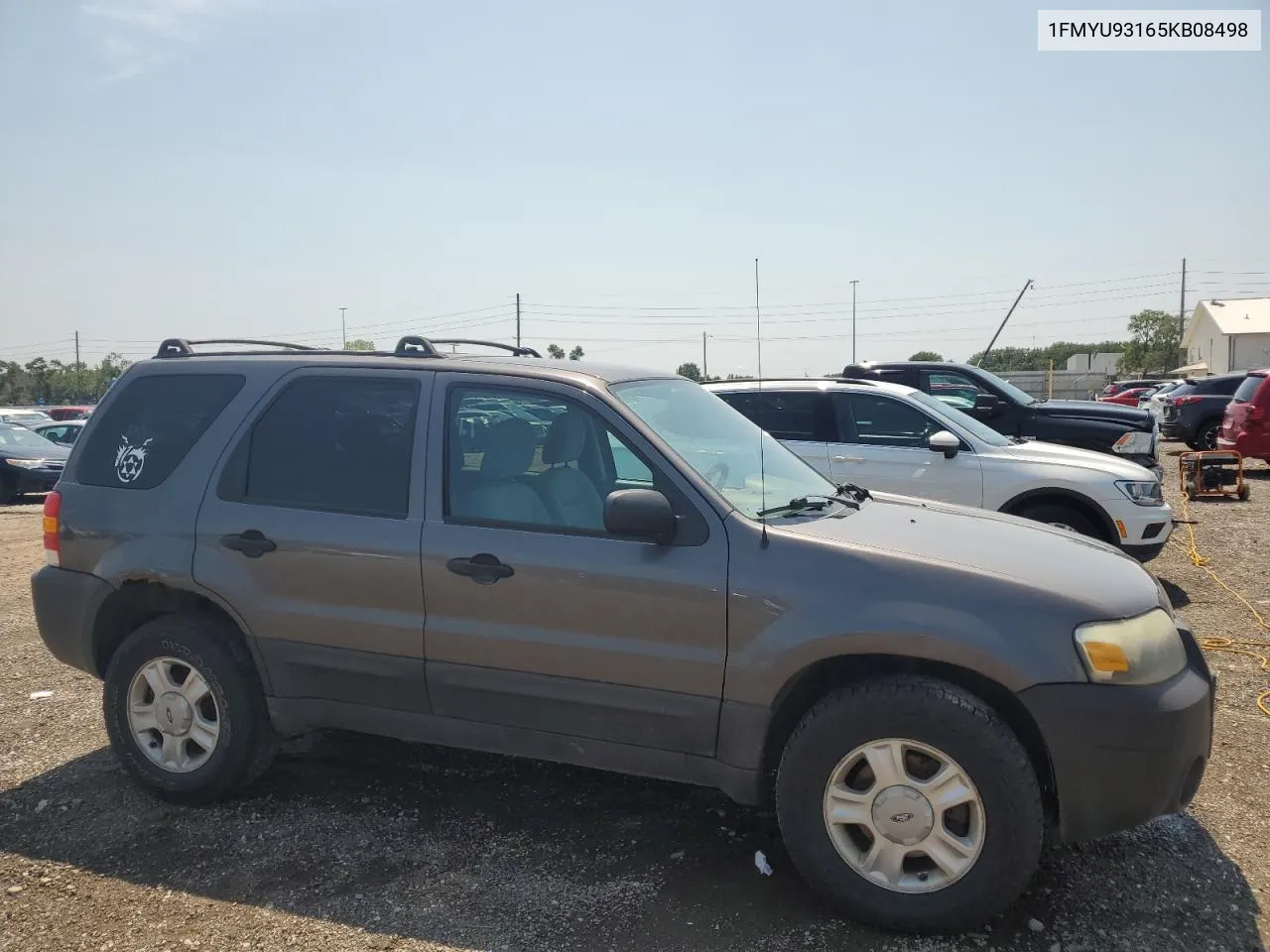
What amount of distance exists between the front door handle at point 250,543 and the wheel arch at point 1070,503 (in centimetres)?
564

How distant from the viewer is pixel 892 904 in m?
3.12

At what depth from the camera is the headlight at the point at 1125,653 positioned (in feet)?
9.82

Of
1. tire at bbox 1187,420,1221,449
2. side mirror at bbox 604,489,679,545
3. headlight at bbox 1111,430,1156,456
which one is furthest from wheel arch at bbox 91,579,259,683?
tire at bbox 1187,420,1221,449

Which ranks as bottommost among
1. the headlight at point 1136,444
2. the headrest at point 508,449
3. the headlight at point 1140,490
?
the headlight at point 1140,490

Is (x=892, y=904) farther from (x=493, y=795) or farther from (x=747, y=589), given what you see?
(x=493, y=795)

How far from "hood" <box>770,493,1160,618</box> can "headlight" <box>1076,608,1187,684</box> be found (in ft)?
0.16

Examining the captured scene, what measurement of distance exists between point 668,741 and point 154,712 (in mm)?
2282

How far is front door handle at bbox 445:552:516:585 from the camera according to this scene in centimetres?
358

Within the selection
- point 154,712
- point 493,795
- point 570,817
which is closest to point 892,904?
point 570,817

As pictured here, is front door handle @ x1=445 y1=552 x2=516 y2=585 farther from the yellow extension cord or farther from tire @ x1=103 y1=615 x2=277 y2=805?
the yellow extension cord

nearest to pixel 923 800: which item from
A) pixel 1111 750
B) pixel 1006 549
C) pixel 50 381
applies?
pixel 1111 750

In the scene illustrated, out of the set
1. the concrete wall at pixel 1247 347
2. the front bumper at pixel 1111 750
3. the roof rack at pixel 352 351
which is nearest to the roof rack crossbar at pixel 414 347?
the roof rack at pixel 352 351

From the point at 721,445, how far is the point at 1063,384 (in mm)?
41928

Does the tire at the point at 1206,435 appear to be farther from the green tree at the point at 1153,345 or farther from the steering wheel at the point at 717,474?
the green tree at the point at 1153,345
